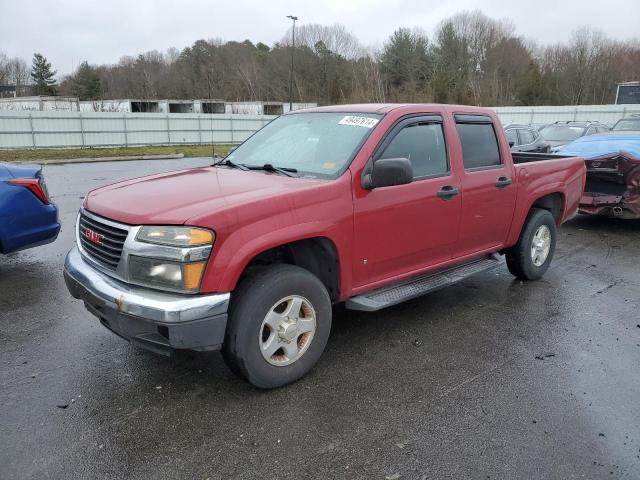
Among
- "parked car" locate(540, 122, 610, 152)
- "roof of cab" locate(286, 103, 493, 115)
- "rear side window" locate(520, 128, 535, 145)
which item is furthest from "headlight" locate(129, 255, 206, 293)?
"parked car" locate(540, 122, 610, 152)

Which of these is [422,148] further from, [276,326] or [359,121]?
[276,326]

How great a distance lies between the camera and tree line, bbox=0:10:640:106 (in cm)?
5972

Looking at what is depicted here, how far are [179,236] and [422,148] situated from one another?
7.51 ft

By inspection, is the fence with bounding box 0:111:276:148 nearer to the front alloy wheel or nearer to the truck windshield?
the truck windshield

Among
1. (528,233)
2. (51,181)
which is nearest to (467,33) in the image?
(51,181)

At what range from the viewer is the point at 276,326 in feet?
10.9

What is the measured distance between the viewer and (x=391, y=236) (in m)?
3.91

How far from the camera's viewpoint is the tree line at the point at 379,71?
196 ft

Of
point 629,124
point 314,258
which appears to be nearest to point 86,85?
point 629,124

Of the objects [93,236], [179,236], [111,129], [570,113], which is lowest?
[93,236]

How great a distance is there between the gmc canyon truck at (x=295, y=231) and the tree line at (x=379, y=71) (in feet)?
169

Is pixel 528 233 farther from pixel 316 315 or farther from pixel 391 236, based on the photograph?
pixel 316 315

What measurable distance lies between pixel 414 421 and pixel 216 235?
166 centimetres

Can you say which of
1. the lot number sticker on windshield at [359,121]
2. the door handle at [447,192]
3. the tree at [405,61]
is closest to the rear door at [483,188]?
the door handle at [447,192]
